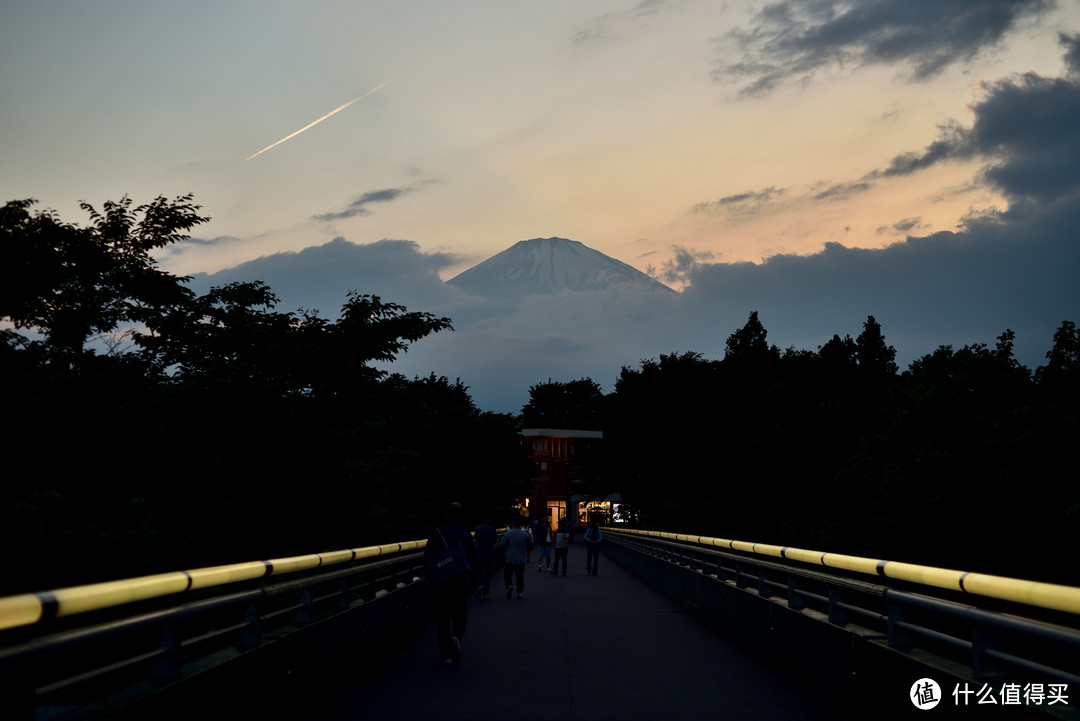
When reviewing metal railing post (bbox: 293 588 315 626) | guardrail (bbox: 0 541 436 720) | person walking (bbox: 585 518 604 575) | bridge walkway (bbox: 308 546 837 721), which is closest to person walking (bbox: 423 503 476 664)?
bridge walkway (bbox: 308 546 837 721)

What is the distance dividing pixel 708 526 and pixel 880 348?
50.1 m

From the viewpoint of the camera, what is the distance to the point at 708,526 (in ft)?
222

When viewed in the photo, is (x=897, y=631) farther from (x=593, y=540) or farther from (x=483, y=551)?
(x=593, y=540)

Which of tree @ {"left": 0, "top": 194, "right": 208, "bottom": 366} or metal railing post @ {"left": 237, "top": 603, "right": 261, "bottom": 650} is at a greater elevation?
tree @ {"left": 0, "top": 194, "right": 208, "bottom": 366}

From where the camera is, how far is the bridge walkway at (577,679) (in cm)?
877

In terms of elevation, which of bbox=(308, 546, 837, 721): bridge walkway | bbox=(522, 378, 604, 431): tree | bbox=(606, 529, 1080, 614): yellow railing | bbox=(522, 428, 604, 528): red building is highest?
bbox=(522, 378, 604, 431): tree

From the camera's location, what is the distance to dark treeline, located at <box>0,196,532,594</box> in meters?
25.9

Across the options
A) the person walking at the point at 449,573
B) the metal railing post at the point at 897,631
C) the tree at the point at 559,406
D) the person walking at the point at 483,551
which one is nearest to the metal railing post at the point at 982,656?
the metal railing post at the point at 897,631

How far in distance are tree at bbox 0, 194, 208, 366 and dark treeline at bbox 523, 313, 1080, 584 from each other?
31.6m

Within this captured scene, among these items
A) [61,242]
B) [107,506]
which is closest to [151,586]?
[107,506]

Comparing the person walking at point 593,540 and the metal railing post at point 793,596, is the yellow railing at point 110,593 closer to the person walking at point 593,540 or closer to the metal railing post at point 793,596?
the metal railing post at point 793,596

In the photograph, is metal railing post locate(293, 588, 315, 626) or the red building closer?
metal railing post locate(293, 588, 315, 626)

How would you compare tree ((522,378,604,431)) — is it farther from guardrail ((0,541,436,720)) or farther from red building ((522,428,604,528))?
guardrail ((0,541,436,720))

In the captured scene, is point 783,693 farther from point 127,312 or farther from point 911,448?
point 911,448
